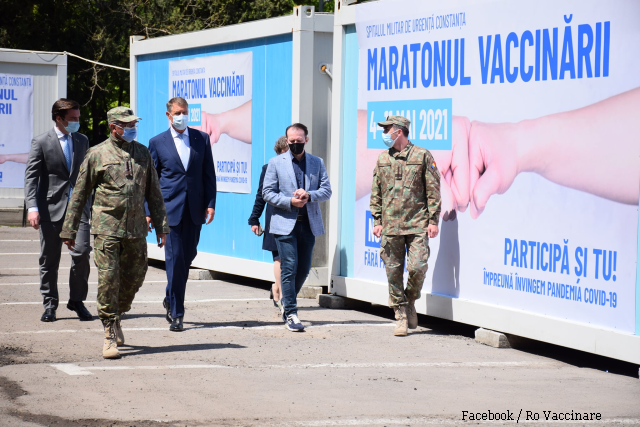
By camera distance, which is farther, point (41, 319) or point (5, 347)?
point (41, 319)

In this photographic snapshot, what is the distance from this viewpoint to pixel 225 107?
12102 millimetres

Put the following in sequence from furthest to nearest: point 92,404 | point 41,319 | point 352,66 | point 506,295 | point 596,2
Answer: point 352,66
point 41,319
point 506,295
point 596,2
point 92,404

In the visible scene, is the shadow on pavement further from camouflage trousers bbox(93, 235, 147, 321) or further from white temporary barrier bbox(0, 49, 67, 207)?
white temporary barrier bbox(0, 49, 67, 207)

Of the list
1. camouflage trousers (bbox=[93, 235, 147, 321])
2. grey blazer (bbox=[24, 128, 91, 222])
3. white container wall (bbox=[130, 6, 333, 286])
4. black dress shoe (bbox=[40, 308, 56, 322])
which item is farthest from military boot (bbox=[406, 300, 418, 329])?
black dress shoe (bbox=[40, 308, 56, 322])

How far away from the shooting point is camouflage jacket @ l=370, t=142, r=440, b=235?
834 cm

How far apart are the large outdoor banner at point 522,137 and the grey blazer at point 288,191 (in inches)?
40.7

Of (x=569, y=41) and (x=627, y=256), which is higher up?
(x=569, y=41)

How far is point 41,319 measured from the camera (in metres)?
8.87

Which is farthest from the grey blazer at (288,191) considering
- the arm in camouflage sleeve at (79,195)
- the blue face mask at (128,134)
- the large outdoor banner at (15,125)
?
the large outdoor banner at (15,125)

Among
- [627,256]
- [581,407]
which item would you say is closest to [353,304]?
[627,256]

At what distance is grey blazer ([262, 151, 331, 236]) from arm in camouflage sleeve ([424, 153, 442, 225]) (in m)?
0.93

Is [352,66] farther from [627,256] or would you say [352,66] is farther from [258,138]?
[627,256]

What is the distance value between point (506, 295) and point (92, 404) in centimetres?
379

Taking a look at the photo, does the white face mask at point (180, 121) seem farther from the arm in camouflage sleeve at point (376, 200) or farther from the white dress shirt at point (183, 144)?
the arm in camouflage sleeve at point (376, 200)
